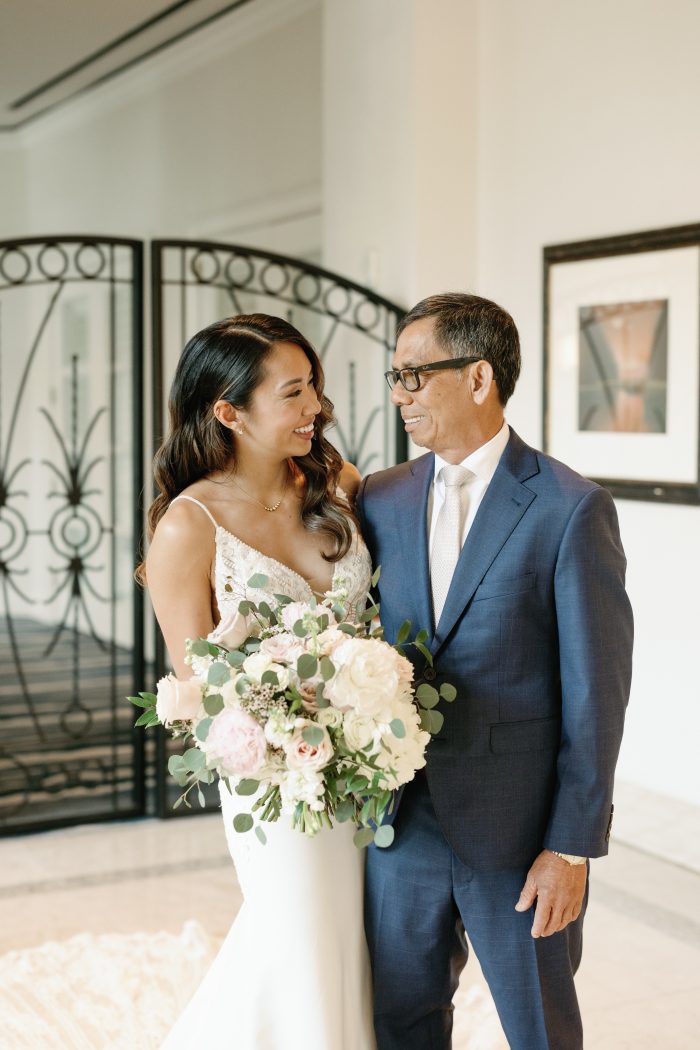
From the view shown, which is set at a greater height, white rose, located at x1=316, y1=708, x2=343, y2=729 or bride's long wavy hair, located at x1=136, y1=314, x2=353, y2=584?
bride's long wavy hair, located at x1=136, y1=314, x2=353, y2=584

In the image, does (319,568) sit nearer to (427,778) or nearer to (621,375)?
(427,778)

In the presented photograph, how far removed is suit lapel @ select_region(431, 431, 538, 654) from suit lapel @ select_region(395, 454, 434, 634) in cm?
6

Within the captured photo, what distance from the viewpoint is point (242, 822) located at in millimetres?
1911

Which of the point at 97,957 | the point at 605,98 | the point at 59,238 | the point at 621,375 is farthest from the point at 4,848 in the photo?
the point at 605,98

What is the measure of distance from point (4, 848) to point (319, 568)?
8.45ft

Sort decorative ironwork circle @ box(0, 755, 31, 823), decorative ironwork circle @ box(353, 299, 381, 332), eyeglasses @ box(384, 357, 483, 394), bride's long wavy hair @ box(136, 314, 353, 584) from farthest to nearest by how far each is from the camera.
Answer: decorative ironwork circle @ box(353, 299, 381, 332) → decorative ironwork circle @ box(0, 755, 31, 823) → bride's long wavy hair @ box(136, 314, 353, 584) → eyeglasses @ box(384, 357, 483, 394)

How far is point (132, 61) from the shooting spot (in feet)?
25.4

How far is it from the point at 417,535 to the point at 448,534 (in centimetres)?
6

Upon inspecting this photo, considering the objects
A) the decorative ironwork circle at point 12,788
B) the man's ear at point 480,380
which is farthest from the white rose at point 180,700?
the decorative ironwork circle at point 12,788

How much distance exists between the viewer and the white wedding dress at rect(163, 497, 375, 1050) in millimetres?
2254

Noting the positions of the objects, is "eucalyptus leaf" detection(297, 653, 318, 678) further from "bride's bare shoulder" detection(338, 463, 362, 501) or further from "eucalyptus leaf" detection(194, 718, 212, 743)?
"bride's bare shoulder" detection(338, 463, 362, 501)

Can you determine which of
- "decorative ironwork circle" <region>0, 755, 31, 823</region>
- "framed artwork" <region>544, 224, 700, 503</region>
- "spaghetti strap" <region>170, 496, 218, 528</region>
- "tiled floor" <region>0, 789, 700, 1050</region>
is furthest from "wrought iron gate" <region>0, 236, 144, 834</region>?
"spaghetti strap" <region>170, 496, 218, 528</region>

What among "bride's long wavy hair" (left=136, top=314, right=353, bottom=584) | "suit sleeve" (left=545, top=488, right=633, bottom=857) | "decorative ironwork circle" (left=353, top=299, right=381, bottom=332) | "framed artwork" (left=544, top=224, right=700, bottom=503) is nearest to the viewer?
"suit sleeve" (left=545, top=488, right=633, bottom=857)

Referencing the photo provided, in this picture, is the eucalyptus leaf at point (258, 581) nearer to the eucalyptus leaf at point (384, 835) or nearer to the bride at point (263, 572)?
the bride at point (263, 572)
